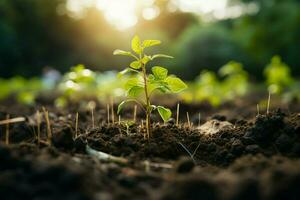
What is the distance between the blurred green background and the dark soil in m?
18.5

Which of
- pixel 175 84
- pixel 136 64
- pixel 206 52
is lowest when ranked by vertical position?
pixel 175 84

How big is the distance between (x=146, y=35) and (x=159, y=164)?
79.7 ft

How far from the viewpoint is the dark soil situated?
217 cm

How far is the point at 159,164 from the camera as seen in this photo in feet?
9.34

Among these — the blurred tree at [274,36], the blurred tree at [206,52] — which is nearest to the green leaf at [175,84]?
the blurred tree at [274,36]

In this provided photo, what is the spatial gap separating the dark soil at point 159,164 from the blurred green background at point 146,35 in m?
18.5

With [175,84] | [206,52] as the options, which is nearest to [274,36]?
[206,52]

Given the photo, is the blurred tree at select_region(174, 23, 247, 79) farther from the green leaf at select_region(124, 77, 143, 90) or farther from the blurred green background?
the green leaf at select_region(124, 77, 143, 90)

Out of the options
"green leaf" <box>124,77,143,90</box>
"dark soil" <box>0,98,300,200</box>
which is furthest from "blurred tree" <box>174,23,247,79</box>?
"green leaf" <box>124,77,143,90</box>

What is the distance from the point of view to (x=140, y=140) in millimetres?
3316

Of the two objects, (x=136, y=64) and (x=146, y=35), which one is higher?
(x=146, y=35)

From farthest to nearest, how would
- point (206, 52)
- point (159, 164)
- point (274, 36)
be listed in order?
point (206, 52) → point (274, 36) → point (159, 164)

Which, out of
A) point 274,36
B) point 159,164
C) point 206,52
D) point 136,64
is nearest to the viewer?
point 159,164

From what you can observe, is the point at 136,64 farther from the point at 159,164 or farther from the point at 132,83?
the point at 159,164
